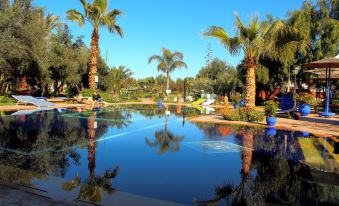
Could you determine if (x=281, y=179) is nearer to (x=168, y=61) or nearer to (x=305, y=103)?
(x=305, y=103)

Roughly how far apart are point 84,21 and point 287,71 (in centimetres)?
1909

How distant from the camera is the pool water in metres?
4.57

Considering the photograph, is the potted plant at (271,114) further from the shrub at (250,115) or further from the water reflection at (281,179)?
the water reflection at (281,179)

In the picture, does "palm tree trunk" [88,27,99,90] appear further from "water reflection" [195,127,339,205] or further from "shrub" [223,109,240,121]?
"water reflection" [195,127,339,205]

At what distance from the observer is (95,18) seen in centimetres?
2678

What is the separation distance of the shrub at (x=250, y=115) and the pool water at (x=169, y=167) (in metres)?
4.64

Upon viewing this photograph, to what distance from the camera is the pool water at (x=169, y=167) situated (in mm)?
4566

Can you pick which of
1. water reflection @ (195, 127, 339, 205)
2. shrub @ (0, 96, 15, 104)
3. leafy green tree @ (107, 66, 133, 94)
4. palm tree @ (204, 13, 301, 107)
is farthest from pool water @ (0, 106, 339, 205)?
leafy green tree @ (107, 66, 133, 94)

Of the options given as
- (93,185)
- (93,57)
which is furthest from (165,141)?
(93,57)

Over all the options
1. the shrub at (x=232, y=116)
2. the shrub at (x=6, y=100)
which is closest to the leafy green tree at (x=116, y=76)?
the shrub at (x=6, y=100)

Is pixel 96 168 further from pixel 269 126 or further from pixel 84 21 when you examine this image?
A: pixel 84 21

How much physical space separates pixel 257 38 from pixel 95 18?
16.9 meters

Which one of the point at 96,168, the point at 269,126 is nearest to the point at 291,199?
the point at 96,168

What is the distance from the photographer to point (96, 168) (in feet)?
19.4
